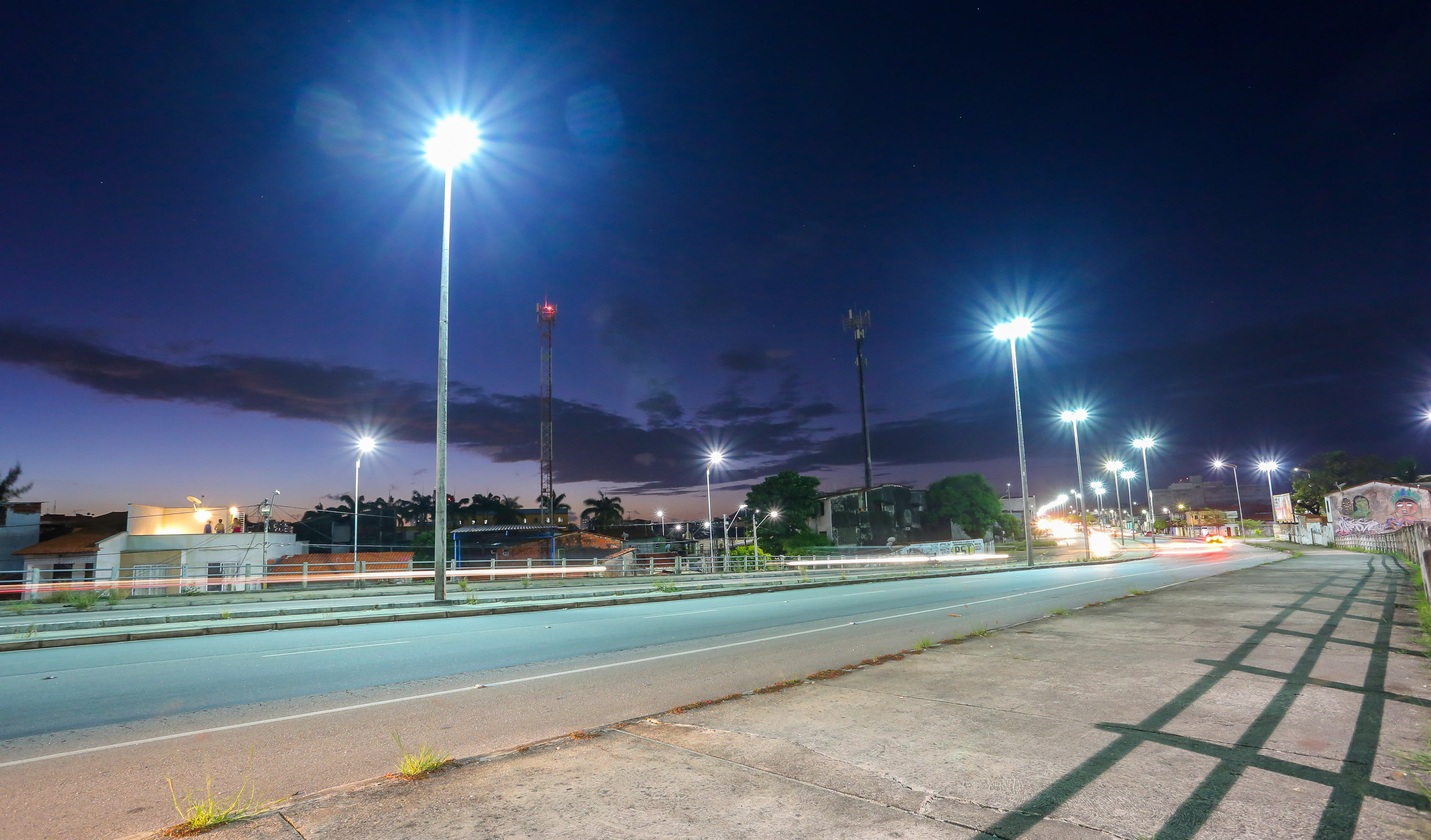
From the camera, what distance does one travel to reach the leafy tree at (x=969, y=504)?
84.1 meters

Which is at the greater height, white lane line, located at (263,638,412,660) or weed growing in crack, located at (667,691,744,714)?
weed growing in crack, located at (667,691,744,714)

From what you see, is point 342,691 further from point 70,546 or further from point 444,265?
point 70,546

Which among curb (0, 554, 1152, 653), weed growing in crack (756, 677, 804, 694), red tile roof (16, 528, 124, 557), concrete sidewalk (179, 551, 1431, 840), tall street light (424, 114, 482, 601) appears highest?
tall street light (424, 114, 482, 601)

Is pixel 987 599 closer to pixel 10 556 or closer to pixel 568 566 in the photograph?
pixel 568 566

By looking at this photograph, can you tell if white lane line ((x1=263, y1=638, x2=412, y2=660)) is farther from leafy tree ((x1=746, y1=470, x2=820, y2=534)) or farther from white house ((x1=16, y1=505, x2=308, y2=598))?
leafy tree ((x1=746, y1=470, x2=820, y2=534))

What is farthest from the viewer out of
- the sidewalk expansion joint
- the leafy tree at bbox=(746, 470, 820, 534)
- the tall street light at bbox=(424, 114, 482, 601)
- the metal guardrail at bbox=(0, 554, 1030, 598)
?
the leafy tree at bbox=(746, 470, 820, 534)

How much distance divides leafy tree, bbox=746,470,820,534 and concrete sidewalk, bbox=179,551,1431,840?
6800cm

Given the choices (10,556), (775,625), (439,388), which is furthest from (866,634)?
(10,556)

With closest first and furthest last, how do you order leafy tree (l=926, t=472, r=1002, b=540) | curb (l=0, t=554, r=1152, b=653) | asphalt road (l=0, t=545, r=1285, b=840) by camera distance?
asphalt road (l=0, t=545, r=1285, b=840) → curb (l=0, t=554, r=1152, b=653) → leafy tree (l=926, t=472, r=1002, b=540)

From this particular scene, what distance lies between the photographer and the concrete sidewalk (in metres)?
3.74

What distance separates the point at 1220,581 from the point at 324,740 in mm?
24231

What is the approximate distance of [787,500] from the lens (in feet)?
250

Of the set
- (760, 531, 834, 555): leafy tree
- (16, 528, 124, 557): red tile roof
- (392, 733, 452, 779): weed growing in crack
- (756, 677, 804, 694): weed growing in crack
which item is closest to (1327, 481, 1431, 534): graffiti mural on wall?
(760, 531, 834, 555): leafy tree

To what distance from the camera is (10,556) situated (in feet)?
139
